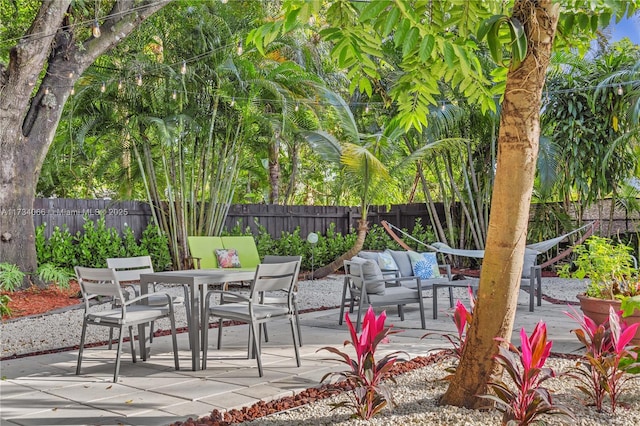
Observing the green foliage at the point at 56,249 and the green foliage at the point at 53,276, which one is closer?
the green foliage at the point at 53,276

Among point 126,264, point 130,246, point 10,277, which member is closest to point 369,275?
point 126,264

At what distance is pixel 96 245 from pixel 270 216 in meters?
3.67

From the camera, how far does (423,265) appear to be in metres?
6.38

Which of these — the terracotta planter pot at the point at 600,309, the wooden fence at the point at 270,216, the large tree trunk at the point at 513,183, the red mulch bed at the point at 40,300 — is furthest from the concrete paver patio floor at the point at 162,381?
the wooden fence at the point at 270,216

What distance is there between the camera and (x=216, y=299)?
7.27m

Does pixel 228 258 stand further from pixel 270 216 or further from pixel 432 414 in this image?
pixel 432 414

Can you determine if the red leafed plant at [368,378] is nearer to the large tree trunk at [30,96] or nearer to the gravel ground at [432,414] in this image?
the gravel ground at [432,414]

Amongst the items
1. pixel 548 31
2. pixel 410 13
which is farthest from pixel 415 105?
pixel 410 13

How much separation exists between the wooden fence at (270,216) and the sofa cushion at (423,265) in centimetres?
518

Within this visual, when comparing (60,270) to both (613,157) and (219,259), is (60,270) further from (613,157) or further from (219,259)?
(613,157)

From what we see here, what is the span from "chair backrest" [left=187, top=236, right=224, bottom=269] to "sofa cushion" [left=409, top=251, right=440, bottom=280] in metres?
3.11

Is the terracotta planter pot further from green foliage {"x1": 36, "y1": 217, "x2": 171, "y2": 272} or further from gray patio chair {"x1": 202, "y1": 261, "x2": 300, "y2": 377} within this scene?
green foliage {"x1": 36, "y1": 217, "x2": 171, "y2": 272}

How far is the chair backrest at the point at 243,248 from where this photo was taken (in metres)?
8.24

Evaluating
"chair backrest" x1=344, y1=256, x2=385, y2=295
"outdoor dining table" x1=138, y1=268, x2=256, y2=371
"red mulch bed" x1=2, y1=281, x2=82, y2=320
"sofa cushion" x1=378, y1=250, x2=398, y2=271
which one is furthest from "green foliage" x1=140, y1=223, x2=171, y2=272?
"outdoor dining table" x1=138, y1=268, x2=256, y2=371
